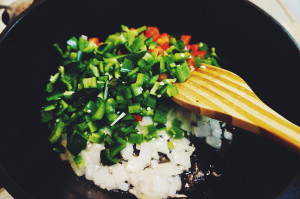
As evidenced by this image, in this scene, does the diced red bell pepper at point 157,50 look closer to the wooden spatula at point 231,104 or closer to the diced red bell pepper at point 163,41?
the diced red bell pepper at point 163,41

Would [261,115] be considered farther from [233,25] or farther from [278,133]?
[233,25]

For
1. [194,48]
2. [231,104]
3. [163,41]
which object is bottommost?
[231,104]

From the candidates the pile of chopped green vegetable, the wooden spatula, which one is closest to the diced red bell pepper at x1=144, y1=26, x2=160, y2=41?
the pile of chopped green vegetable

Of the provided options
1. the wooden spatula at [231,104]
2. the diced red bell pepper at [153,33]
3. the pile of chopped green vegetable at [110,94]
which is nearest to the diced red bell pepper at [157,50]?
the pile of chopped green vegetable at [110,94]

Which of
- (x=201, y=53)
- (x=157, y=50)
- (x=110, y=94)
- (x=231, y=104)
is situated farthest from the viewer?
(x=201, y=53)

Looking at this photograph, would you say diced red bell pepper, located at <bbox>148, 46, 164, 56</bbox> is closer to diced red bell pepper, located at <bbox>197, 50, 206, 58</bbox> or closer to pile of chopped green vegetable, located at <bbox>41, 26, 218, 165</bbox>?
pile of chopped green vegetable, located at <bbox>41, 26, 218, 165</bbox>

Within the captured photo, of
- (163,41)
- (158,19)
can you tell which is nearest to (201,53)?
(163,41)

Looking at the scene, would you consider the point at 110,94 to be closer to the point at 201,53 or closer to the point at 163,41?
the point at 163,41
